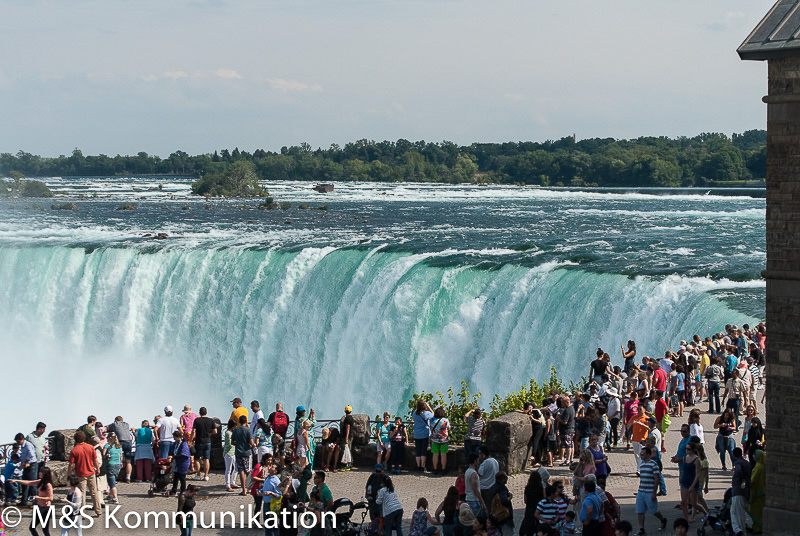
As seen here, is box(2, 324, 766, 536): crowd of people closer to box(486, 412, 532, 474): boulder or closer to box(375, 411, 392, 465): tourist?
box(375, 411, 392, 465): tourist

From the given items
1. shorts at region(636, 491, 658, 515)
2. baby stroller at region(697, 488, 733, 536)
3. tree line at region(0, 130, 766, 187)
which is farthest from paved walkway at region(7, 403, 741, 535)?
tree line at region(0, 130, 766, 187)

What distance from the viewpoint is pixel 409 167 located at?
138875 mm

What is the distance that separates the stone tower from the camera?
32.0 ft

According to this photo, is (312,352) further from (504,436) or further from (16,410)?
(504,436)

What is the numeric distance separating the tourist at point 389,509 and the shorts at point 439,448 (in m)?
2.71

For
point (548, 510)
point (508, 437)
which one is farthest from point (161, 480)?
point (548, 510)

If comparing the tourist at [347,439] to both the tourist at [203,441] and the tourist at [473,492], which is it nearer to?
the tourist at [203,441]

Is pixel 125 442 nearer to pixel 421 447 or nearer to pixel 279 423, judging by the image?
pixel 279 423

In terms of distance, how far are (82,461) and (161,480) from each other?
1375mm

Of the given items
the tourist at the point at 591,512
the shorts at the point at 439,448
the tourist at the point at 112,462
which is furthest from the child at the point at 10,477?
the tourist at the point at 591,512

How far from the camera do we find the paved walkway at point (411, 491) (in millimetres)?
12227

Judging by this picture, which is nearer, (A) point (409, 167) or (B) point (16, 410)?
(B) point (16, 410)

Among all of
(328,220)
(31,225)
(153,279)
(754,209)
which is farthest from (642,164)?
(153,279)

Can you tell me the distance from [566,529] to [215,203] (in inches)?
2552
